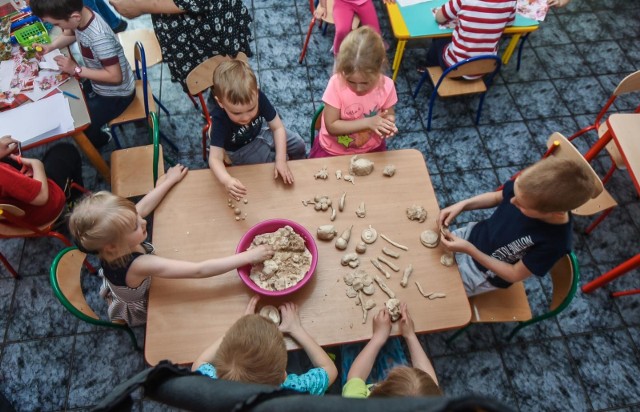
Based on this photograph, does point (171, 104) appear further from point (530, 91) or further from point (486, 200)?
point (530, 91)

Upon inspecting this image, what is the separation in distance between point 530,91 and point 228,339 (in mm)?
3470

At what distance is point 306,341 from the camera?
1.56 m

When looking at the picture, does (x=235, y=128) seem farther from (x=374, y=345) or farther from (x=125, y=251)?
(x=374, y=345)

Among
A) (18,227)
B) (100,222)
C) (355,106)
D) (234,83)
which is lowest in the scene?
(18,227)

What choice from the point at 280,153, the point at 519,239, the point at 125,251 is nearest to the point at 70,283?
the point at 125,251

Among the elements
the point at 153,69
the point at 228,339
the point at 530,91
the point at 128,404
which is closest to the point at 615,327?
the point at 530,91

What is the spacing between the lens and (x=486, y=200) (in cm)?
205

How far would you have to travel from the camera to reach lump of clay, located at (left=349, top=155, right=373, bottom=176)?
1.97m

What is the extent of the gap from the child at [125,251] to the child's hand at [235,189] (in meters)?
0.33

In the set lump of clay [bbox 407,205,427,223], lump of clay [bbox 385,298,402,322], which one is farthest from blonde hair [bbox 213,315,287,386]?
lump of clay [bbox 407,205,427,223]

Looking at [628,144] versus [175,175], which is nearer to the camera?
[175,175]

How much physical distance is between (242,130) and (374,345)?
134 centimetres

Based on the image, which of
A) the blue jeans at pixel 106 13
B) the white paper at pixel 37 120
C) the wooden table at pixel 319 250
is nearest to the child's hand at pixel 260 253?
the wooden table at pixel 319 250

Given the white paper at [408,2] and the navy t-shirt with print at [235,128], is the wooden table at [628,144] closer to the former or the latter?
the white paper at [408,2]
